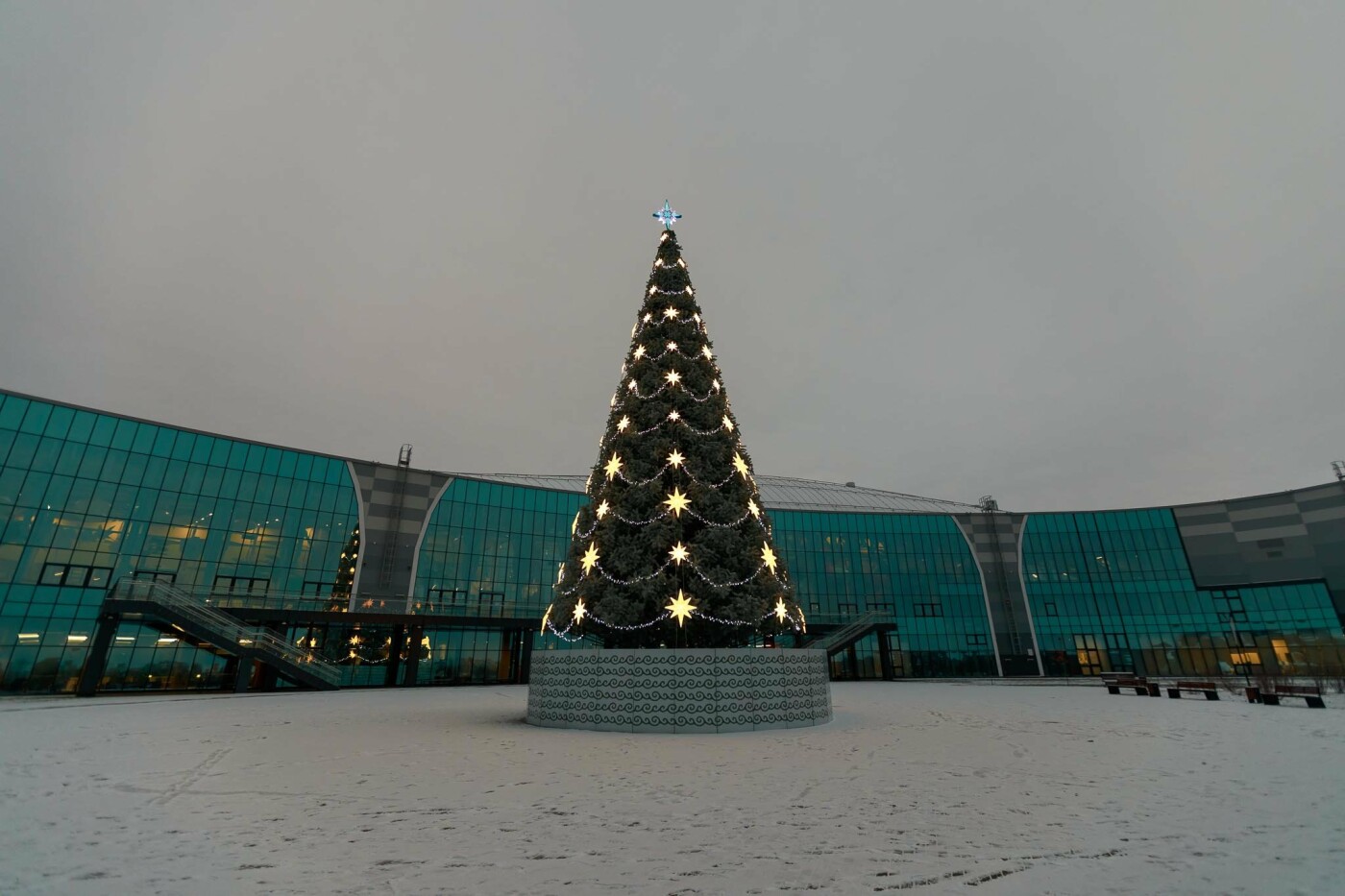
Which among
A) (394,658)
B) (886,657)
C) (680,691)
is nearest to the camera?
(680,691)

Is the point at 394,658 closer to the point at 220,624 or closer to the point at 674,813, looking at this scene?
the point at 220,624

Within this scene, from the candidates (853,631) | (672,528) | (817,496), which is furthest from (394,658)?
(817,496)

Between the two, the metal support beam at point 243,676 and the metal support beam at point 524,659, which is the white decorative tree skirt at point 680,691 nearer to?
the metal support beam at point 243,676

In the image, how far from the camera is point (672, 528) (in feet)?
54.3

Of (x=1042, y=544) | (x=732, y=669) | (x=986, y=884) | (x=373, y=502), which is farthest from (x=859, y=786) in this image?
(x=1042, y=544)

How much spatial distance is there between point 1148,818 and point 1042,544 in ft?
199

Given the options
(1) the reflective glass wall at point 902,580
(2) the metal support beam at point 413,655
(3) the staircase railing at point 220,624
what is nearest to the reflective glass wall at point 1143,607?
(1) the reflective glass wall at point 902,580

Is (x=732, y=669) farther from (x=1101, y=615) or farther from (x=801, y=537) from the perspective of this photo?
(x=1101, y=615)

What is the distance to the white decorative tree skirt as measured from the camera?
14.8m

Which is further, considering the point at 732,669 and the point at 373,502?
the point at 373,502

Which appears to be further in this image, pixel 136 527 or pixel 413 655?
pixel 413 655

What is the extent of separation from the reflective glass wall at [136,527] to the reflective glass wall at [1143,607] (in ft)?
204

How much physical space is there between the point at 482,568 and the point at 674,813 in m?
43.5

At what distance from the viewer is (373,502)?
43844mm
